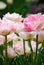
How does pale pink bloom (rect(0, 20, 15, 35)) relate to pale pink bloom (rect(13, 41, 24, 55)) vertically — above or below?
above

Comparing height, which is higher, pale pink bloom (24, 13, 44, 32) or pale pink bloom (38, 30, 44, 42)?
pale pink bloom (24, 13, 44, 32)

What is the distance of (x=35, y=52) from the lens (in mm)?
757

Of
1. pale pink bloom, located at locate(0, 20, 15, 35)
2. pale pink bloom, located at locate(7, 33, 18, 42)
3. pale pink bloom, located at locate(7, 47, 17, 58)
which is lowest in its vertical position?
pale pink bloom, located at locate(7, 47, 17, 58)

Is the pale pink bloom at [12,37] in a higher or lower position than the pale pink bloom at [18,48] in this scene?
higher

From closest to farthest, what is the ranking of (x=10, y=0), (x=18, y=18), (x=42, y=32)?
(x=42, y=32), (x=18, y=18), (x=10, y=0)

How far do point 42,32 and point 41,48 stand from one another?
8cm

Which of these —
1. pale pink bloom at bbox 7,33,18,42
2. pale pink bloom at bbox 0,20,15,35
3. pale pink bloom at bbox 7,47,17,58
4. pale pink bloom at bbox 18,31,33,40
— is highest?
pale pink bloom at bbox 0,20,15,35

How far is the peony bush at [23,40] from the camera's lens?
709mm

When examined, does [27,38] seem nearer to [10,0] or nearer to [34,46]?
[34,46]

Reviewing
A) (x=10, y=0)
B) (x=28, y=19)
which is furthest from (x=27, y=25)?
(x=10, y=0)

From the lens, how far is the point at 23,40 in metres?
0.77

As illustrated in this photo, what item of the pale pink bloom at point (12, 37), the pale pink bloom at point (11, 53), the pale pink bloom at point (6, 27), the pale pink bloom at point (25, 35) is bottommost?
the pale pink bloom at point (11, 53)

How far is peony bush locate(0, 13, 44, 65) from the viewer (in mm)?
709

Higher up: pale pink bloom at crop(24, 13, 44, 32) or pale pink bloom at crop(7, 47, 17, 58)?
pale pink bloom at crop(24, 13, 44, 32)
